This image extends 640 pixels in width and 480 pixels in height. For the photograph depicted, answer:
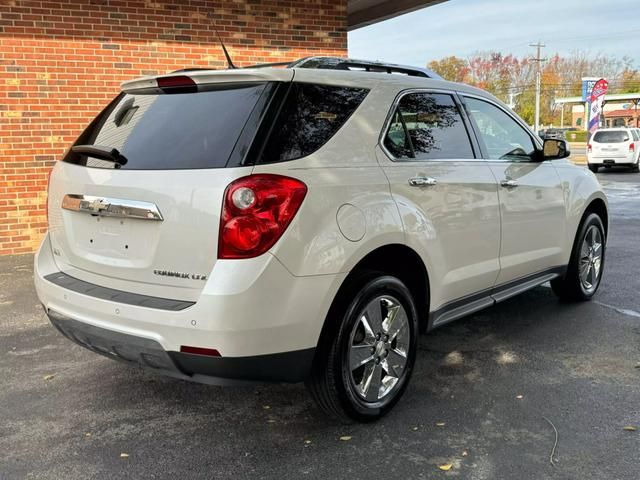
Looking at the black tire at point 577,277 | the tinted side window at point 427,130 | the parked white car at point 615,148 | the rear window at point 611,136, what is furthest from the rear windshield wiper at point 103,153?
the rear window at point 611,136

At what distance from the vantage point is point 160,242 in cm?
279

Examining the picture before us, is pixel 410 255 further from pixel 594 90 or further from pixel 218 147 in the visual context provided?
pixel 594 90

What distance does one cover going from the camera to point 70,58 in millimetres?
7465

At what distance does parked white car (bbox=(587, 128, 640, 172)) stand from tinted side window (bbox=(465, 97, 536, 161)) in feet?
65.9

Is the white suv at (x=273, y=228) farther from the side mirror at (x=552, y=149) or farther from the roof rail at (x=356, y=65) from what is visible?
the side mirror at (x=552, y=149)

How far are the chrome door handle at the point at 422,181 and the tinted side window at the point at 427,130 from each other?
0.14m

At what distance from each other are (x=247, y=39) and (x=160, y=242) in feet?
20.2

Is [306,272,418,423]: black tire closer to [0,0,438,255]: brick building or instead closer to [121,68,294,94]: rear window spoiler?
[121,68,294,94]: rear window spoiler

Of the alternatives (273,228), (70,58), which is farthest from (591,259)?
(70,58)

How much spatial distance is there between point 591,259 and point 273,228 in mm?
3850

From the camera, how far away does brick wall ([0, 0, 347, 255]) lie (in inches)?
286

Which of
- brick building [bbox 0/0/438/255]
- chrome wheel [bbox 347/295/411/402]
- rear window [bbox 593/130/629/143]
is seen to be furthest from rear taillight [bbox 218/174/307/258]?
rear window [bbox 593/130/629/143]

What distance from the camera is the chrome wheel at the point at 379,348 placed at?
319cm

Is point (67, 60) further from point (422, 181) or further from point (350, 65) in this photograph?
point (422, 181)
